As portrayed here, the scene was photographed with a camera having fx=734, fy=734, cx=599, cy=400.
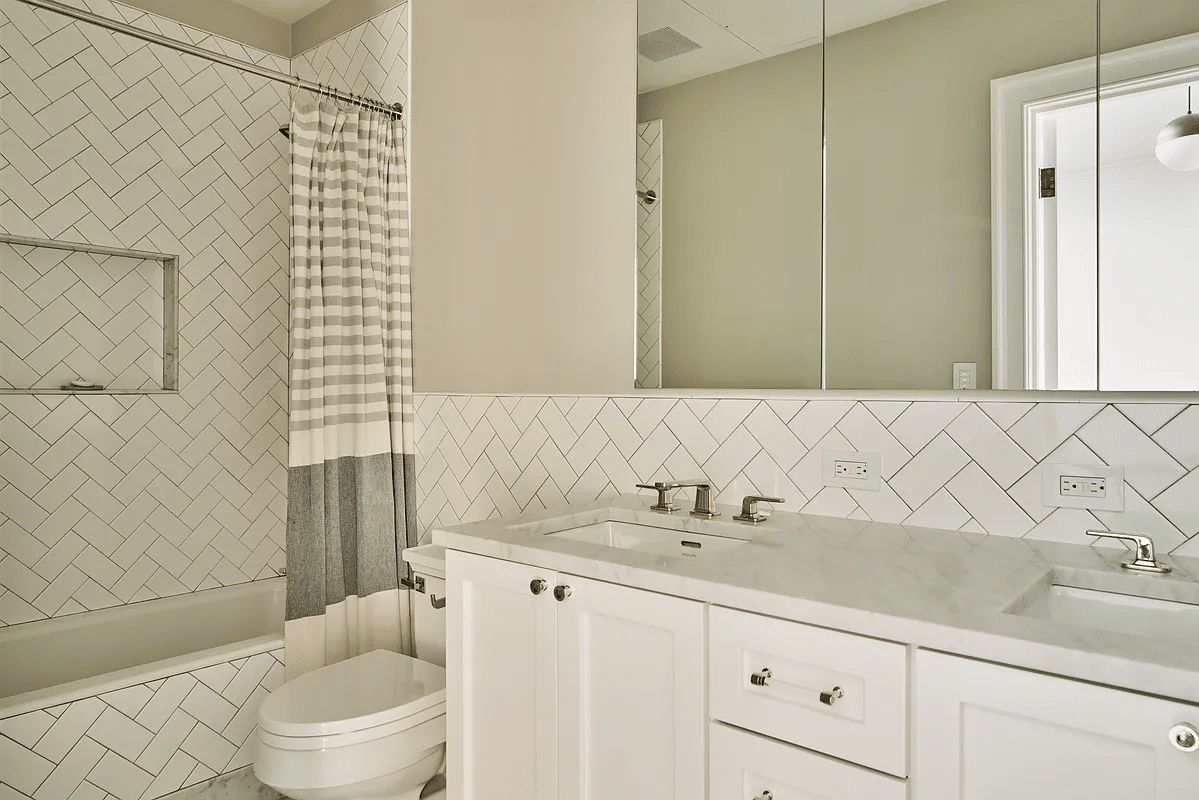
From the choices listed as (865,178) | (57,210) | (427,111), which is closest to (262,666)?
(57,210)

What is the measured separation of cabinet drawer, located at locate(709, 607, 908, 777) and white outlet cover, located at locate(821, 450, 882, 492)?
0.63 m

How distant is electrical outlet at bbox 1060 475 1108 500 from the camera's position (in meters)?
1.37

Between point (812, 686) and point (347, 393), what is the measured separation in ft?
5.95

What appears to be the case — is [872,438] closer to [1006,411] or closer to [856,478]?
[856,478]

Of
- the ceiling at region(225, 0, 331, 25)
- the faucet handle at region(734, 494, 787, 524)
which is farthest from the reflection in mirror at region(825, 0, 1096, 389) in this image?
the ceiling at region(225, 0, 331, 25)

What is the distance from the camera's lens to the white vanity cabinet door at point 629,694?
3.95 feet

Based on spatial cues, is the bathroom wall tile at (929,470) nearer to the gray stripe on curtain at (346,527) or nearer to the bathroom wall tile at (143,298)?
the bathroom wall tile at (143,298)

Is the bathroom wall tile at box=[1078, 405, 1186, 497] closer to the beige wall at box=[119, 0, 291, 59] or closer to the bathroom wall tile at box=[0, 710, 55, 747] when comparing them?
the bathroom wall tile at box=[0, 710, 55, 747]

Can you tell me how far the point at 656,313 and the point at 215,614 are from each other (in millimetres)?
2150

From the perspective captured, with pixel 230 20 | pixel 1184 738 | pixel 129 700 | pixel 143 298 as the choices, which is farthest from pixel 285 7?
pixel 1184 738

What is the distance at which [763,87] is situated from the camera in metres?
1.83

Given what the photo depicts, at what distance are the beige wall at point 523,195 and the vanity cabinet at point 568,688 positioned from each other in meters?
0.81

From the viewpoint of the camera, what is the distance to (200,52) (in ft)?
7.11

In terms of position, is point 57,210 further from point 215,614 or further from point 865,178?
point 865,178
